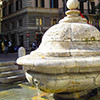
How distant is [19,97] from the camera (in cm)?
439

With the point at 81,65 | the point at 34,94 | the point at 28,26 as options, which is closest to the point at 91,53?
the point at 81,65

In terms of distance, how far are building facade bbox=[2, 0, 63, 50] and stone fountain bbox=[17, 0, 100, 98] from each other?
20.1 m

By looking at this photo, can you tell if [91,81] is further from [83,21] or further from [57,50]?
[83,21]

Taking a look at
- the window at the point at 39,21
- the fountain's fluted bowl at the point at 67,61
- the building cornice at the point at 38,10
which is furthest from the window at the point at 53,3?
the fountain's fluted bowl at the point at 67,61

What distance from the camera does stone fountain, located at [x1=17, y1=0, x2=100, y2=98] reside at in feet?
10.7

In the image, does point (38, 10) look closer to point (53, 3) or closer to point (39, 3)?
point (39, 3)

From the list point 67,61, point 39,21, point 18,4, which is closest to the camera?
point 67,61

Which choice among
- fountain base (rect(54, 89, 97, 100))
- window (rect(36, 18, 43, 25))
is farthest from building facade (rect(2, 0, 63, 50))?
fountain base (rect(54, 89, 97, 100))

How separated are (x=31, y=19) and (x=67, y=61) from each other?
21.7m

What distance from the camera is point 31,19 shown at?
957 inches

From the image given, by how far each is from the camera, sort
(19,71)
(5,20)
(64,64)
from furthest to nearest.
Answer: (5,20)
(19,71)
(64,64)

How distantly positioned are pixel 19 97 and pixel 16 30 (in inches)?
905

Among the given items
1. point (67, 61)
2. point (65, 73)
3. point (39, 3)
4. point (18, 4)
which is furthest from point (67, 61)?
point (18, 4)

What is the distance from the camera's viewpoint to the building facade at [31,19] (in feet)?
79.3
